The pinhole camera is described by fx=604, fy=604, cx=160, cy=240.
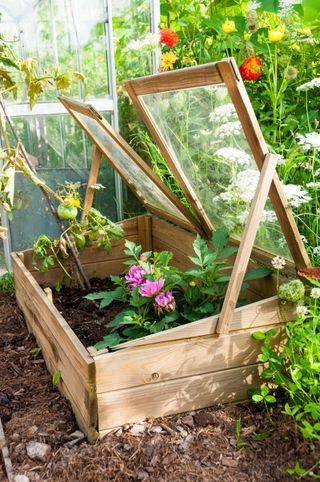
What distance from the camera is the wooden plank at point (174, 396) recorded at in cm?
210

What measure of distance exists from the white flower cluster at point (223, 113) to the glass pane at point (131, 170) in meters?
0.90

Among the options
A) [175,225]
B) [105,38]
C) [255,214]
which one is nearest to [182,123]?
[255,214]

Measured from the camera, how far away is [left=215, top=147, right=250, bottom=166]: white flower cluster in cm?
217

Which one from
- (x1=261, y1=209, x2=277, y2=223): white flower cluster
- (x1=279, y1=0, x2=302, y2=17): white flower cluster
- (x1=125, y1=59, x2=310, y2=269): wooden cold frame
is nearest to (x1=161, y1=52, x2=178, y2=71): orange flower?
(x1=279, y1=0, x2=302, y2=17): white flower cluster

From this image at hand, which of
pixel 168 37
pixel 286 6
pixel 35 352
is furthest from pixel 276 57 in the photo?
pixel 35 352

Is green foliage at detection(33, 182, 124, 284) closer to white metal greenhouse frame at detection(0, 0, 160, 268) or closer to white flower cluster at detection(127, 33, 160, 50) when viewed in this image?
white metal greenhouse frame at detection(0, 0, 160, 268)

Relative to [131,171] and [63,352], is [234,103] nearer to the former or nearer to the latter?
[63,352]

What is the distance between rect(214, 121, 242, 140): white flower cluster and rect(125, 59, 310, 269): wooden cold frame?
0.41ft

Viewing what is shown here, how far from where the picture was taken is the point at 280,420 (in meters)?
2.13

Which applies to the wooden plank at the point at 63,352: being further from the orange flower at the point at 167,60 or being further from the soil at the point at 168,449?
the orange flower at the point at 167,60

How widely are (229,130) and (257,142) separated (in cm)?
20

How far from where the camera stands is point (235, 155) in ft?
7.22

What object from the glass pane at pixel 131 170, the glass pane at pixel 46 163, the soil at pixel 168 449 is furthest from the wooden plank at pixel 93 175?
the soil at pixel 168 449

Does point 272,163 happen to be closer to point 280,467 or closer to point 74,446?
point 280,467
